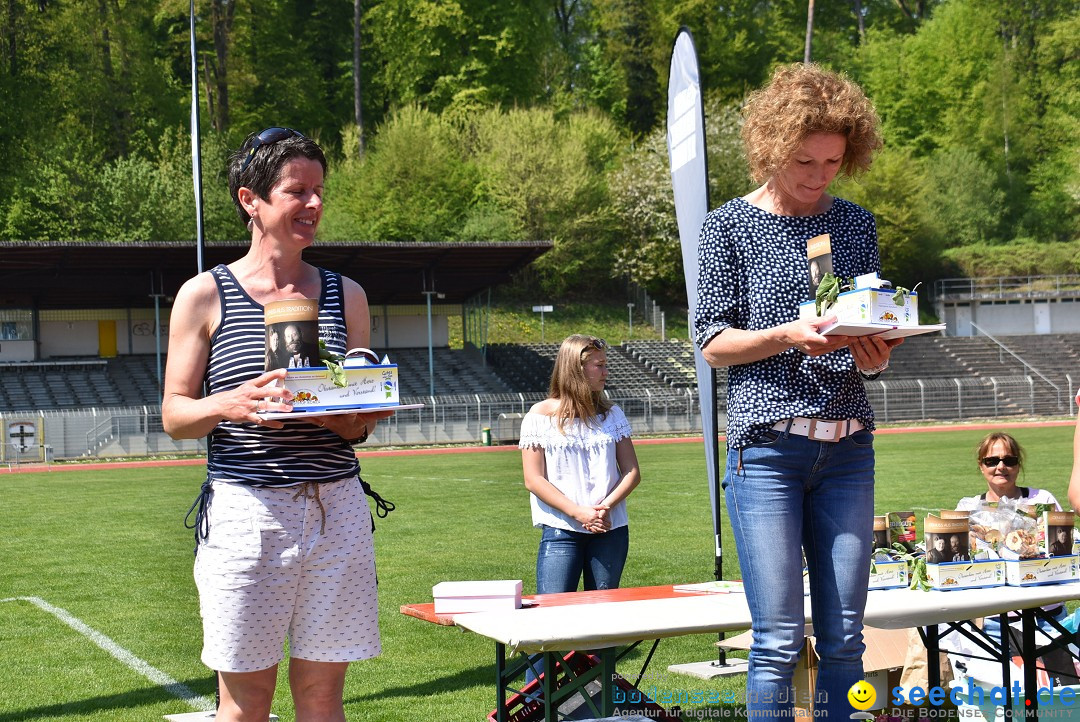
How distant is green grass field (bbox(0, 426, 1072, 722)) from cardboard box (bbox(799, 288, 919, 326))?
3677 millimetres

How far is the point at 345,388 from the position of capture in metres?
3.26

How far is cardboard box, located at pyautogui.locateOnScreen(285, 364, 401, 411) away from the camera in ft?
10.5

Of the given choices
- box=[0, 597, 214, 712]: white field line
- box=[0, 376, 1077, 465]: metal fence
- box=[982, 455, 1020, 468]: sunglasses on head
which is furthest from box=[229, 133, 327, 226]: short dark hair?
box=[0, 376, 1077, 465]: metal fence

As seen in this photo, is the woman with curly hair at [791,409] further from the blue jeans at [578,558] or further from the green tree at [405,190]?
the green tree at [405,190]

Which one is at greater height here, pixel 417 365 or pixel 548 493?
pixel 417 365

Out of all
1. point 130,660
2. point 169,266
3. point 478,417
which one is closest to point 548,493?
point 130,660

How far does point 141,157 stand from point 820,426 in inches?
2258

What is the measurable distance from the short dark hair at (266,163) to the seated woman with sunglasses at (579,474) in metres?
2.95

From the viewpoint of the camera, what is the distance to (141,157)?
56.6 meters

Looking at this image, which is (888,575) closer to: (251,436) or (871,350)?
(871,350)

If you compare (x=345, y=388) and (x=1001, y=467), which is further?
(x=1001, y=467)

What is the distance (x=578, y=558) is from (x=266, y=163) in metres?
3.43

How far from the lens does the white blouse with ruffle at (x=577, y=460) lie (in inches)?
250

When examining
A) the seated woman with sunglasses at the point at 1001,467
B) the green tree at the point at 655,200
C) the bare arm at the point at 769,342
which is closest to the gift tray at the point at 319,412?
the bare arm at the point at 769,342
